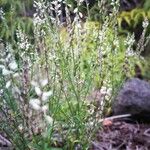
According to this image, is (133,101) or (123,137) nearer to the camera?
(123,137)

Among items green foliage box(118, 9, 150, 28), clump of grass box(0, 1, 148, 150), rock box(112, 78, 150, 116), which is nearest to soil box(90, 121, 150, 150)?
rock box(112, 78, 150, 116)

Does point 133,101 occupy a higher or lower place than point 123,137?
higher

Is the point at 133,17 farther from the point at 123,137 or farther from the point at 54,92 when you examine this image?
the point at 54,92

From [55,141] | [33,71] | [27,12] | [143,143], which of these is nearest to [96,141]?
[143,143]

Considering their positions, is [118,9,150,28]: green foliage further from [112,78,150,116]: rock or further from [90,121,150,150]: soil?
[90,121,150,150]: soil

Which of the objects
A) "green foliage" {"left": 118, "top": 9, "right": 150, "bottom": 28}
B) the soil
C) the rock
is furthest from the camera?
"green foliage" {"left": 118, "top": 9, "right": 150, "bottom": 28}

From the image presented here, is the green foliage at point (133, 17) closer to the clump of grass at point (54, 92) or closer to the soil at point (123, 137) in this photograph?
the soil at point (123, 137)

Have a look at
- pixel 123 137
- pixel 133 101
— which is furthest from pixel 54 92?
pixel 133 101

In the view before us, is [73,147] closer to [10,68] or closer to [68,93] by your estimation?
[68,93]

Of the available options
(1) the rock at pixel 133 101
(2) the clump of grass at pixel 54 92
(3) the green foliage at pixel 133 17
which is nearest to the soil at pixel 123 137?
(1) the rock at pixel 133 101
